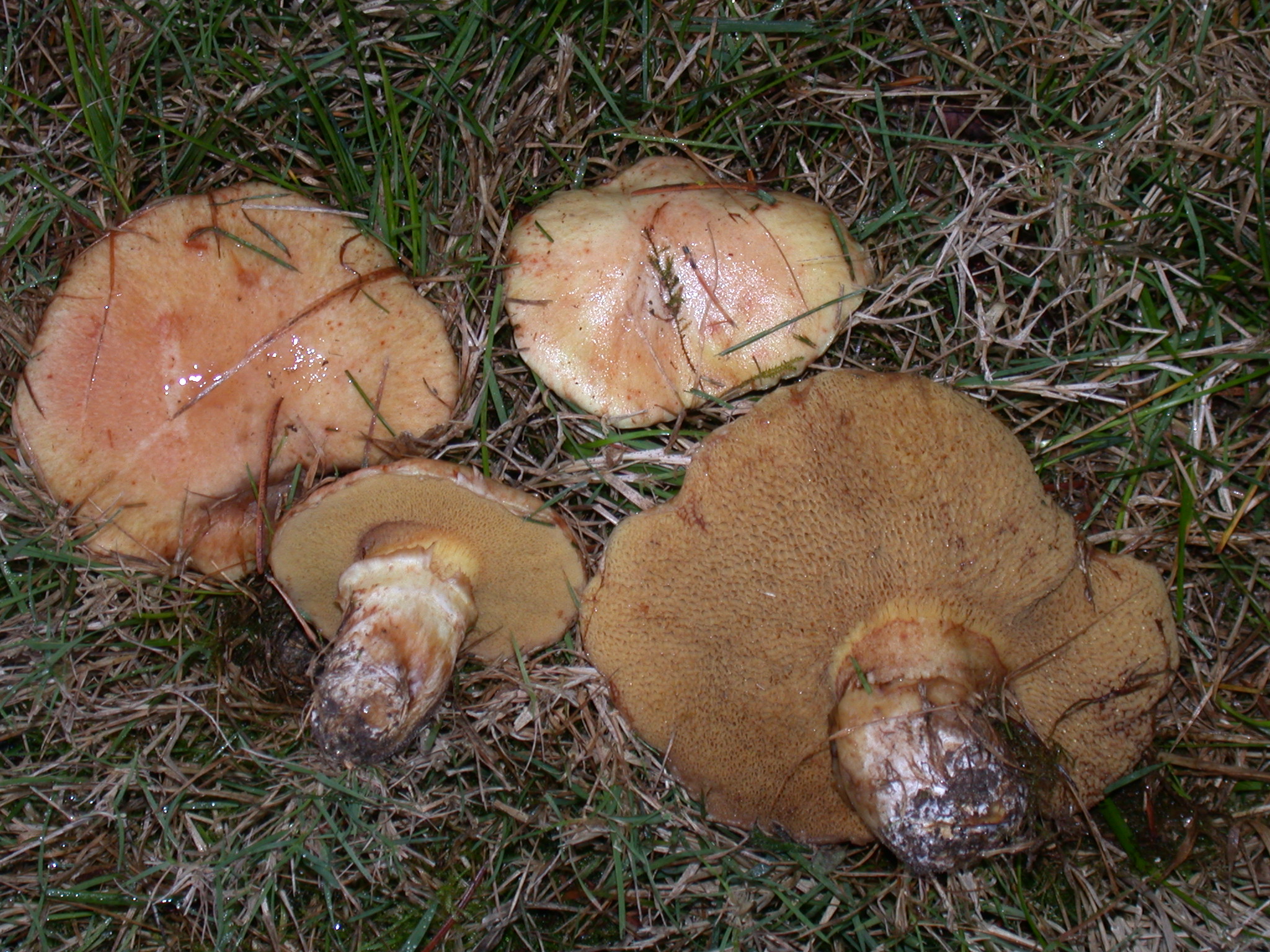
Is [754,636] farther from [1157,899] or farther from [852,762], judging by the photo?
[1157,899]

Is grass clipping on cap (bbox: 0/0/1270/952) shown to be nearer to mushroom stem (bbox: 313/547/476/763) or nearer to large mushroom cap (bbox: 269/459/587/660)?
large mushroom cap (bbox: 269/459/587/660)

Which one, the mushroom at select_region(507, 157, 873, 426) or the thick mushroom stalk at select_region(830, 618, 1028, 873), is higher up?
the mushroom at select_region(507, 157, 873, 426)

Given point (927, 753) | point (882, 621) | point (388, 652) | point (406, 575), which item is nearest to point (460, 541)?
point (406, 575)

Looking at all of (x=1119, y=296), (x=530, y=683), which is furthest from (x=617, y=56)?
(x=530, y=683)

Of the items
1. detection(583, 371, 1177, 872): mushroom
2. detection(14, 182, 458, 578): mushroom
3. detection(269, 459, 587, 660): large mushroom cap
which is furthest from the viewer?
detection(14, 182, 458, 578): mushroom

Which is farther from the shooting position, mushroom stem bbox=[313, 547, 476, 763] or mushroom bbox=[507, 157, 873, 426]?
mushroom bbox=[507, 157, 873, 426]

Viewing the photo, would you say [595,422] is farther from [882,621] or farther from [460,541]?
[882,621]

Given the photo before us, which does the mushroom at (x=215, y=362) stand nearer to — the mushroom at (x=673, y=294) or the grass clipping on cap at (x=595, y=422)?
the grass clipping on cap at (x=595, y=422)

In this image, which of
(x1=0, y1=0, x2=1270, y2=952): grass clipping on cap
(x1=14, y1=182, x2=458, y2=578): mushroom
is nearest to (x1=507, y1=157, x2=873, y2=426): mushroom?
(x1=0, y1=0, x2=1270, y2=952): grass clipping on cap
